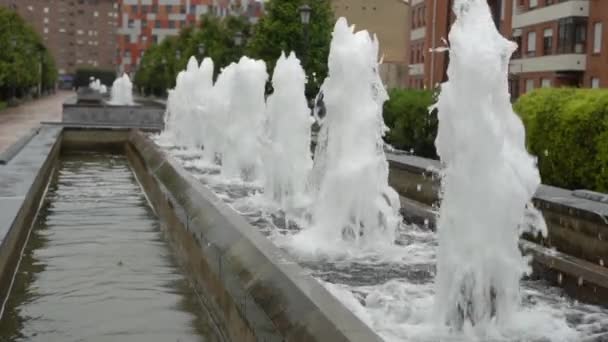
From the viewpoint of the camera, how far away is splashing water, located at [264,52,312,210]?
12414mm

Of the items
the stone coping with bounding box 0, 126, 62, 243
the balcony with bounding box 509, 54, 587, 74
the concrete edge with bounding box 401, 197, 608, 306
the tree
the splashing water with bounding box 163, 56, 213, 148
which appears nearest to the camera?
the concrete edge with bounding box 401, 197, 608, 306

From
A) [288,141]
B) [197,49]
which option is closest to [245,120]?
[288,141]

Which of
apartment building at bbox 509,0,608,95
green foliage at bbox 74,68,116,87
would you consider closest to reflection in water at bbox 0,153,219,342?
apartment building at bbox 509,0,608,95

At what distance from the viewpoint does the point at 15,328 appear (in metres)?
7.33

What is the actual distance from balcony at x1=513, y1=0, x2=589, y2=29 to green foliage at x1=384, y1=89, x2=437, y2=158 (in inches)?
720

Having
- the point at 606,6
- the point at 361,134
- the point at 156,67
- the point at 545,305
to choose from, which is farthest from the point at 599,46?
the point at 156,67

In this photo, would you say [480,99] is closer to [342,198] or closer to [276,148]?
[342,198]

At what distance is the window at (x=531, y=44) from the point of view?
3988cm

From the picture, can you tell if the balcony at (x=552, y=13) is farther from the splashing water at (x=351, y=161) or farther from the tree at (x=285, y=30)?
the splashing water at (x=351, y=161)

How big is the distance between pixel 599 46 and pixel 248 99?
21.7 m

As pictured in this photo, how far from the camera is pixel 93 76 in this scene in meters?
132

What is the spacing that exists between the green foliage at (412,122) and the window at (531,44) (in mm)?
21725

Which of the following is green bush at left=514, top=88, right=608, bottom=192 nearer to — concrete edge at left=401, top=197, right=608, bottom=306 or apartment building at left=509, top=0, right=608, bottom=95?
concrete edge at left=401, top=197, right=608, bottom=306

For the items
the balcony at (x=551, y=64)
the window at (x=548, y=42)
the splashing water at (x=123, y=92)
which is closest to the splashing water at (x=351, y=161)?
the balcony at (x=551, y=64)
